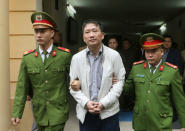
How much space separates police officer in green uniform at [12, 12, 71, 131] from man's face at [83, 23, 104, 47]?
393 millimetres

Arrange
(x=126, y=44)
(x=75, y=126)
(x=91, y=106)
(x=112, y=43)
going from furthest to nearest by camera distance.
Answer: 1. (x=126, y=44)
2. (x=75, y=126)
3. (x=112, y=43)
4. (x=91, y=106)

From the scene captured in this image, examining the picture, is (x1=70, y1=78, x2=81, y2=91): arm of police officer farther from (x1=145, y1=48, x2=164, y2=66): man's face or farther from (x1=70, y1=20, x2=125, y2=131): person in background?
(x1=145, y1=48, x2=164, y2=66): man's face

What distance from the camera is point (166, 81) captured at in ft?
8.05

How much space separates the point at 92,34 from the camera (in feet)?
7.52

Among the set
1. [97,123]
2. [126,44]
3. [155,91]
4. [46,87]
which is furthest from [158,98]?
[126,44]

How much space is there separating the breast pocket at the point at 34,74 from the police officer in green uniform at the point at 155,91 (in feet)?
3.46

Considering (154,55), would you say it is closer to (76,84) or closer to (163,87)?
(163,87)

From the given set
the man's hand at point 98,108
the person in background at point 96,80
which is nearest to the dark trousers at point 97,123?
the person in background at point 96,80

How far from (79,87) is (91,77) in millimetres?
154

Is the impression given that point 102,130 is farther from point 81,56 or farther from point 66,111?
point 81,56

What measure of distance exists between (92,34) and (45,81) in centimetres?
71

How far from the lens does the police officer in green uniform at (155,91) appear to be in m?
2.45

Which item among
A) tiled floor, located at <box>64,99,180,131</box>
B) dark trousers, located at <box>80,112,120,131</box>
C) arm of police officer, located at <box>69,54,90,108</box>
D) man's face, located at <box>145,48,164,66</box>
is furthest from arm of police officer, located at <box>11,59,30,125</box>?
tiled floor, located at <box>64,99,180,131</box>

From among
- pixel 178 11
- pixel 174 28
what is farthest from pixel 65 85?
pixel 174 28
